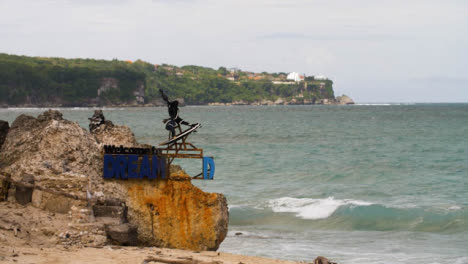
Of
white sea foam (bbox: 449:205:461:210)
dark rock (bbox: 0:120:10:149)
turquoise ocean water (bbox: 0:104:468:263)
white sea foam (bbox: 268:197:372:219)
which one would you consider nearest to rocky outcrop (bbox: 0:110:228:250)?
dark rock (bbox: 0:120:10:149)

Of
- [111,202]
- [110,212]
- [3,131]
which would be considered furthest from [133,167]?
[3,131]

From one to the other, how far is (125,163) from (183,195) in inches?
45.5

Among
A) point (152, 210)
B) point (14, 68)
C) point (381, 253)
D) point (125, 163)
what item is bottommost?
point (381, 253)

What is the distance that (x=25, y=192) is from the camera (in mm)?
10586

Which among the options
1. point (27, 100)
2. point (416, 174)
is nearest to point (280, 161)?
point (416, 174)

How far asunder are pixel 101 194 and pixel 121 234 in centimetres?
82

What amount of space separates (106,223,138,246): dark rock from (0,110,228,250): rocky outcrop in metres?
0.02

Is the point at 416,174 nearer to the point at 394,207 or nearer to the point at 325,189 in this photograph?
the point at 325,189

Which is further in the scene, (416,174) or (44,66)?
(44,66)

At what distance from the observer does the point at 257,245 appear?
15.1m

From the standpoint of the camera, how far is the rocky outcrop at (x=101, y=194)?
1047 cm

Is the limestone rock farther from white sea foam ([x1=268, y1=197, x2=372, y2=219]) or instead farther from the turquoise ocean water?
white sea foam ([x1=268, y1=197, x2=372, y2=219])

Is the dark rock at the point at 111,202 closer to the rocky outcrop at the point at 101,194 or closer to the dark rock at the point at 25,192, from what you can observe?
the rocky outcrop at the point at 101,194

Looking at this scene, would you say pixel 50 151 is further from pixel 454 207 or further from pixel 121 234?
pixel 454 207
